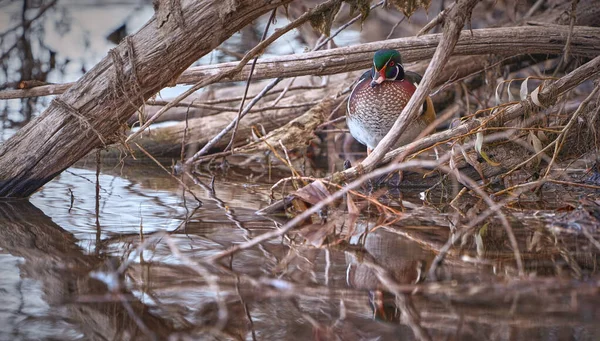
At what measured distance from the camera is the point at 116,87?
10.8 feet

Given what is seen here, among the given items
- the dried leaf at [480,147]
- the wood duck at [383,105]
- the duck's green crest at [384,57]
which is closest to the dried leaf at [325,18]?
the duck's green crest at [384,57]

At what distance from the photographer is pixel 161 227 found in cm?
312

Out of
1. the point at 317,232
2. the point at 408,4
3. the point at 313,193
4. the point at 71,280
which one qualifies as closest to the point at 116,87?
the point at 313,193

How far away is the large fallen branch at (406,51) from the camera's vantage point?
12.5 feet

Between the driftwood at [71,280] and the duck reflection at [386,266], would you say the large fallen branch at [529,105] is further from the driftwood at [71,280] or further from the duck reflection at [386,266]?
the driftwood at [71,280]

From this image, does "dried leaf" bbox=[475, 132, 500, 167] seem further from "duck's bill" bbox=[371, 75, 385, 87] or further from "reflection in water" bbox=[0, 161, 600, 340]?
"duck's bill" bbox=[371, 75, 385, 87]

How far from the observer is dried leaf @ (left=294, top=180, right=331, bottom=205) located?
3.09 m

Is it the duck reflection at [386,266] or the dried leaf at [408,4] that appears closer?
the duck reflection at [386,266]

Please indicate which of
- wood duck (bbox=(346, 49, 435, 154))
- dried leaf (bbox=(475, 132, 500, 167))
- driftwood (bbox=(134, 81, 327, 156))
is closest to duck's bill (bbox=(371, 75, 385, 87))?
wood duck (bbox=(346, 49, 435, 154))

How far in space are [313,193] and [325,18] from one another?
910 mm

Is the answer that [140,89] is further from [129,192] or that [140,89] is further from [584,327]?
[584,327]

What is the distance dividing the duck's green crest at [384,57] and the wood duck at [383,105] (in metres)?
0.04

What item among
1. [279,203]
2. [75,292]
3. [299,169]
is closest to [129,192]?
[279,203]

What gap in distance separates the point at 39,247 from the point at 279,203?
112 cm
